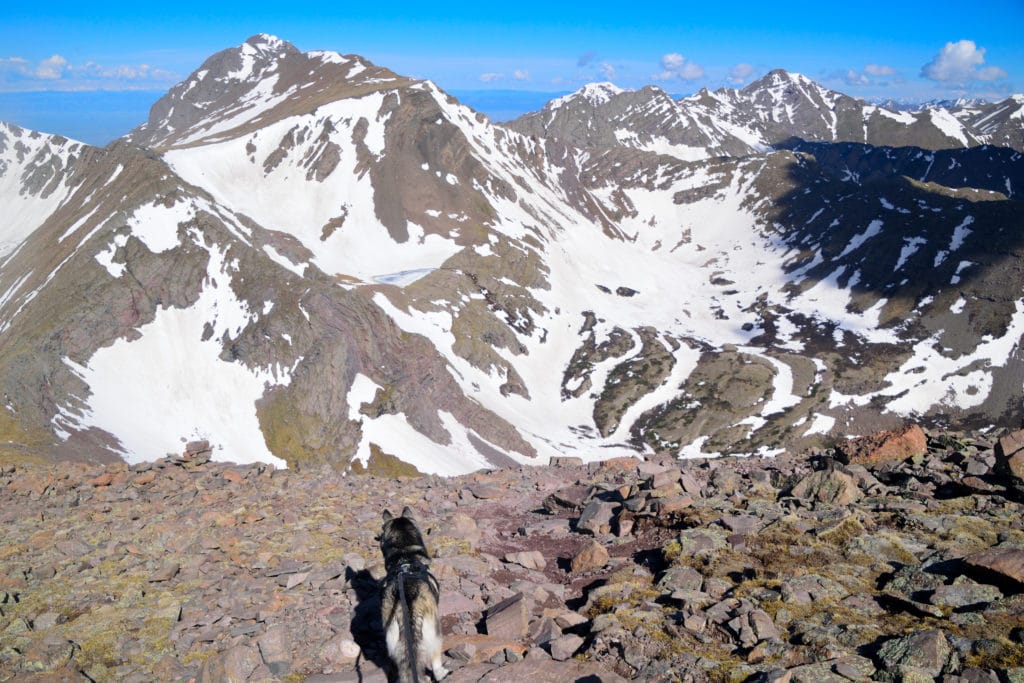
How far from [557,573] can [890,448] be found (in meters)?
13.0

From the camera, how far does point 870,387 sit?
16388 cm

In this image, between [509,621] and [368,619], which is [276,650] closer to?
[368,619]

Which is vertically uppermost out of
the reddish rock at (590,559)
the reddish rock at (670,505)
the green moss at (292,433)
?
the reddish rock at (670,505)

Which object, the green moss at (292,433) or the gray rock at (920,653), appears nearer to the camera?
the gray rock at (920,653)

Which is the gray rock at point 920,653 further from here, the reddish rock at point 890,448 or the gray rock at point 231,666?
the reddish rock at point 890,448

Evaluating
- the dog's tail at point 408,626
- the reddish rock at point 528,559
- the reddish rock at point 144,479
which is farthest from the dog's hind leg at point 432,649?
the reddish rock at point 144,479

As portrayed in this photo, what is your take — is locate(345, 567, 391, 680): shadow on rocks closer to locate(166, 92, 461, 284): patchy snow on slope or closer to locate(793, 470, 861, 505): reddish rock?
locate(793, 470, 861, 505): reddish rock

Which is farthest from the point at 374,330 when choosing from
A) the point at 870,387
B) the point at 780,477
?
the point at 870,387

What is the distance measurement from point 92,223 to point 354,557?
5431 inches

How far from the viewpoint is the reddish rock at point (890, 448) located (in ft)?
66.9

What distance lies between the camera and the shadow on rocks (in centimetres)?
1169

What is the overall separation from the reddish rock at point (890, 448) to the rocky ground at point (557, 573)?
83 millimetres

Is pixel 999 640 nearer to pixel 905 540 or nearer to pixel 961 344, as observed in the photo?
pixel 905 540

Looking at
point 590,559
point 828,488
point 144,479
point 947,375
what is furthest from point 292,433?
point 947,375
